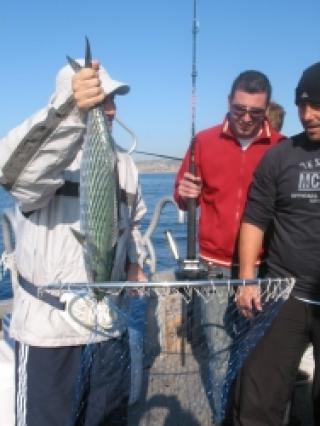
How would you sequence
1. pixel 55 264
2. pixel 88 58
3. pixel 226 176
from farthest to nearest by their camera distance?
pixel 226 176, pixel 55 264, pixel 88 58

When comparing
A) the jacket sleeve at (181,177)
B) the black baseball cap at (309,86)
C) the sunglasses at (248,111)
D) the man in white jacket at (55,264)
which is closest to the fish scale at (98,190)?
the man in white jacket at (55,264)

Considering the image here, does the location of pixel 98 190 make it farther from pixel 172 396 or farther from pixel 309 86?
pixel 172 396

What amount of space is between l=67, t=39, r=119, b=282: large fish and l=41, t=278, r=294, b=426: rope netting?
20 cm

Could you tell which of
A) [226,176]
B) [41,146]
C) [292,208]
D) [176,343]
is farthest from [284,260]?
[41,146]

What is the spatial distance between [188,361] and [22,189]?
193 cm

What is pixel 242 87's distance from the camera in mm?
3863

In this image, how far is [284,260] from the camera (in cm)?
362

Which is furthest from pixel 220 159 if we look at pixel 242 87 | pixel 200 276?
pixel 200 276

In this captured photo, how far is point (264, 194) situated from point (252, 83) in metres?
0.85

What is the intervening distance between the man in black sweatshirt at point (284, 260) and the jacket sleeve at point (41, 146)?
5.16 feet

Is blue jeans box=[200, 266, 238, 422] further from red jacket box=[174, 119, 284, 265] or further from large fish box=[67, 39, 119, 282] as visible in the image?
large fish box=[67, 39, 119, 282]

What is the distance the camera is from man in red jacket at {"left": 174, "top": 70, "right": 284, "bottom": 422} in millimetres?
3846

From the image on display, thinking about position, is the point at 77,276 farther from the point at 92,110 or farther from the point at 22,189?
the point at 92,110

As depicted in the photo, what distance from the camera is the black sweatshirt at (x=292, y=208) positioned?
352 centimetres
